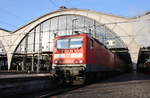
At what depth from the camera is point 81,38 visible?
51.4 ft

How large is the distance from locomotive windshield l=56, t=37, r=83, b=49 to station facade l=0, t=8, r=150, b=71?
3720 centimetres

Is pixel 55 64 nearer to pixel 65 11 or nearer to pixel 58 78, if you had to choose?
pixel 58 78

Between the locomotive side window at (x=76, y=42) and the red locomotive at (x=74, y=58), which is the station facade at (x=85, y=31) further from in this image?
the locomotive side window at (x=76, y=42)

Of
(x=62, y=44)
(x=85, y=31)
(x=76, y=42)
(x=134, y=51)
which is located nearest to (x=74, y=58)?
(x=76, y=42)

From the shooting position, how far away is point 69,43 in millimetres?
16062

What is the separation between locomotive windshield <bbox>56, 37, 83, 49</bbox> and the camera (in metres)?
15.7

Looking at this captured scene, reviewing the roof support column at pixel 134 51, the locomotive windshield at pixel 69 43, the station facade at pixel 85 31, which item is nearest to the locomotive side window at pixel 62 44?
the locomotive windshield at pixel 69 43

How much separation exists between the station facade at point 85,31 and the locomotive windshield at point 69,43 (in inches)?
1464

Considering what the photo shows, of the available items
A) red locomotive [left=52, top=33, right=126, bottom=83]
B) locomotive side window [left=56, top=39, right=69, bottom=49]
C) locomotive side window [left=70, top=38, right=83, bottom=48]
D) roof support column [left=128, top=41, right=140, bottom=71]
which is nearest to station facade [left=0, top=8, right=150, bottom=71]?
roof support column [left=128, top=41, right=140, bottom=71]

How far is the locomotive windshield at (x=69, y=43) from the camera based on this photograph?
15.7m

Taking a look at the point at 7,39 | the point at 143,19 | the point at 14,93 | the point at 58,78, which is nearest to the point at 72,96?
the point at 14,93

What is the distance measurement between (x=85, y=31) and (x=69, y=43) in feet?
138

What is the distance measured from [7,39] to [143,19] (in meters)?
46.3

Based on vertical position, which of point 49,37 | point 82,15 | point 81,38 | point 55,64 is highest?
point 82,15
